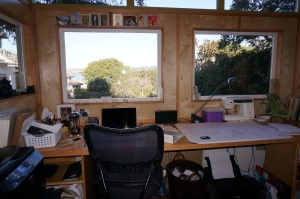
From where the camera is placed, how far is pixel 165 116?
6.97ft

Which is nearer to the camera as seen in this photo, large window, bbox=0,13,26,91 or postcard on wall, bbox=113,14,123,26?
large window, bbox=0,13,26,91

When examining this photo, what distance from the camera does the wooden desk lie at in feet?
4.69

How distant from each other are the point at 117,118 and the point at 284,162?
6.22ft

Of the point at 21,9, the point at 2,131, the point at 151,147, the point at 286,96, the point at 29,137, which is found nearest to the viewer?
the point at 151,147

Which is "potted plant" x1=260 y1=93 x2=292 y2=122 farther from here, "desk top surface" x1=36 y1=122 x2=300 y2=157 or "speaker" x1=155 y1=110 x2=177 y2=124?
"speaker" x1=155 y1=110 x2=177 y2=124

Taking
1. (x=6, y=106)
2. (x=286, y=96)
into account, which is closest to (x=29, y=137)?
(x=6, y=106)

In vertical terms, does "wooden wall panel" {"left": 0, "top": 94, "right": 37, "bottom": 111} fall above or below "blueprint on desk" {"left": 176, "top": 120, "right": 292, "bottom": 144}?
above

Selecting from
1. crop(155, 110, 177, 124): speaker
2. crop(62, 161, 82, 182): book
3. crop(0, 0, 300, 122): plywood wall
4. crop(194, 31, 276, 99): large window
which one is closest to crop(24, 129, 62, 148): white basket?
crop(62, 161, 82, 182): book

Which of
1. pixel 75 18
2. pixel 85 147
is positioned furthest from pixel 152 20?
pixel 85 147

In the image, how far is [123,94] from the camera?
230 cm

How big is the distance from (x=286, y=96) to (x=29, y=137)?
3088 mm

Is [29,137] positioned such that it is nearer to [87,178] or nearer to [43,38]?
[87,178]

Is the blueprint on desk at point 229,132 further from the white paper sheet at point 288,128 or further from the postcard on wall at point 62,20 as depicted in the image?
the postcard on wall at point 62,20

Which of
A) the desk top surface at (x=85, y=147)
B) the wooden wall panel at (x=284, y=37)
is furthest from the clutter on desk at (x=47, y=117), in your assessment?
the wooden wall panel at (x=284, y=37)
